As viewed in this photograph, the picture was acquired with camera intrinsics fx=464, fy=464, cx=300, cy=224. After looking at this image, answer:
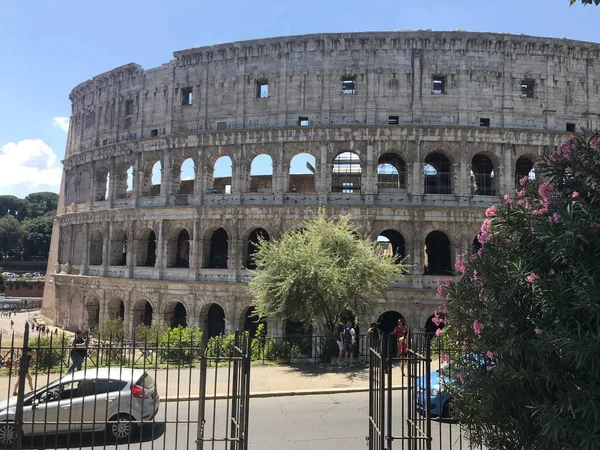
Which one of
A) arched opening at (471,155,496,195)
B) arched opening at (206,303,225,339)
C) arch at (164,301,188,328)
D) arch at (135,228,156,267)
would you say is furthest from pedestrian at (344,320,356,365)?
arch at (135,228,156,267)

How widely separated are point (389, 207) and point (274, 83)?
9.10 meters

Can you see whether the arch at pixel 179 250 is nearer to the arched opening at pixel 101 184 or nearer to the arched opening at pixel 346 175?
the arched opening at pixel 101 184

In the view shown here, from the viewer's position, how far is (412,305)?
2275 cm

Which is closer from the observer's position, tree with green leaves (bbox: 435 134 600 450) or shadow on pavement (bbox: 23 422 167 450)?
tree with green leaves (bbox: 435 134 600 450)

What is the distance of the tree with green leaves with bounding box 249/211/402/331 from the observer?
16297 millimetres

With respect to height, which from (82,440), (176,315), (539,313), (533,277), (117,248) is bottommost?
(82,440)

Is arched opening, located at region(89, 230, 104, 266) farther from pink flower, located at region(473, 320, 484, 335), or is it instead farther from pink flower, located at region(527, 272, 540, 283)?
pink flower, located at region(527, 272, 540, 283)

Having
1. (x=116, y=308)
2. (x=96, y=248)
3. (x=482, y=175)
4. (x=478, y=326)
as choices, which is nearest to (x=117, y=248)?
(x=96, y=248)

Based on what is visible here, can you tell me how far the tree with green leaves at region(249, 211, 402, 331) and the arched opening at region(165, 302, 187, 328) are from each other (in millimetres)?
9931

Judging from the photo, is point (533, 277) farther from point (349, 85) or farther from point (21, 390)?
point (349, 85)

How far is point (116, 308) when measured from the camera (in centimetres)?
2819

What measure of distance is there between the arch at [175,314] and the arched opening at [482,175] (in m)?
17.9

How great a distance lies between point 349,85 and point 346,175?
5.48m

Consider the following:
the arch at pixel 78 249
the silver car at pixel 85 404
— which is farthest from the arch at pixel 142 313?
the silver car at pixel 85 404
